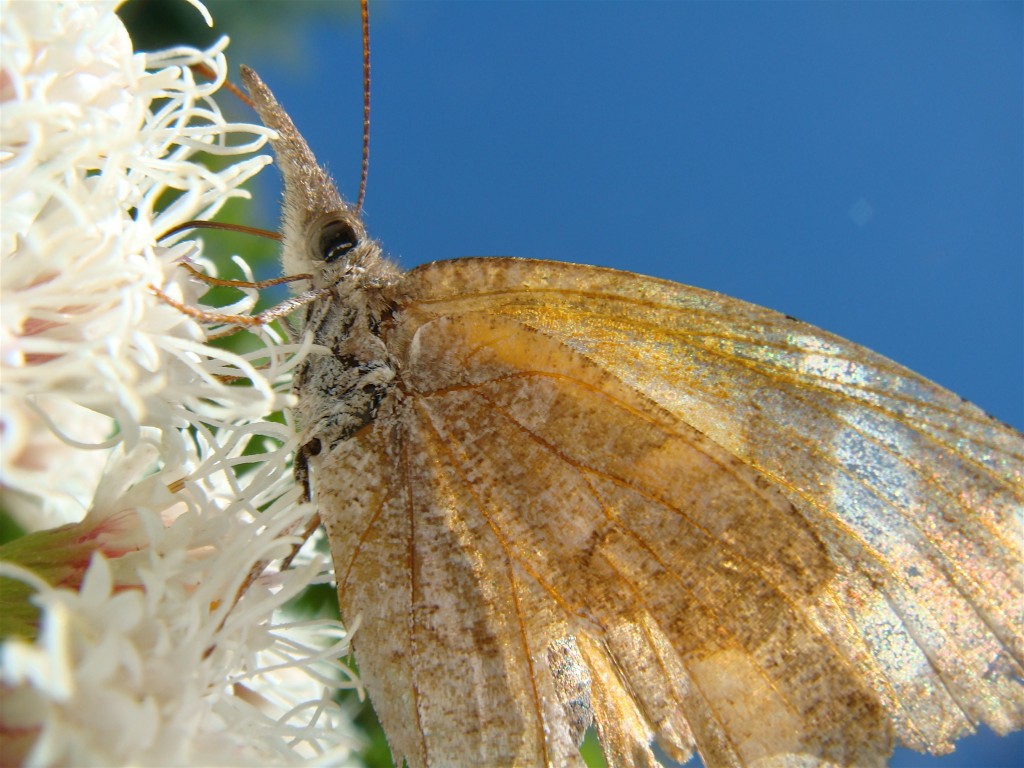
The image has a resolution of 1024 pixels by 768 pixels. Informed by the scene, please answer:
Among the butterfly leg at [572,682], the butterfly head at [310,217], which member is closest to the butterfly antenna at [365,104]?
the butterfly head at [310,217]

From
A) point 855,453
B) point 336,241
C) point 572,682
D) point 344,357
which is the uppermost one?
point 336,241

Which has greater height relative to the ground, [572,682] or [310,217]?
[310,217]

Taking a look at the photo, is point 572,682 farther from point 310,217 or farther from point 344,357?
point 310,217

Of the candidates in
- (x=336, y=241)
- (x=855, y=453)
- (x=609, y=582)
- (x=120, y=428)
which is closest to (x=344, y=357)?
(x=336, y=241)

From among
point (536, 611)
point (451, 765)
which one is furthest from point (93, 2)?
point (451, 765)

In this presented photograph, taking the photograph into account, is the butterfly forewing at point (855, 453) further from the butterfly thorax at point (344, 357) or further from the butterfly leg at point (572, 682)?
the butterfly leg at point (572, 682)

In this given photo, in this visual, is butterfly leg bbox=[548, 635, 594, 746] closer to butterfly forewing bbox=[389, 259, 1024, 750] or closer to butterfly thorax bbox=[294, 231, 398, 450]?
butterfly forewing bbox=[389, 259, 1024, 750]

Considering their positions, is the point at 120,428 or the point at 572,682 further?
the point at 572,682
